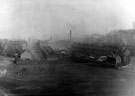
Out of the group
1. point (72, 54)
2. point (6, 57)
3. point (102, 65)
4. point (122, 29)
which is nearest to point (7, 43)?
point (6, 57)

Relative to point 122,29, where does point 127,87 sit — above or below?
below

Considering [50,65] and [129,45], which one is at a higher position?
[129,45]

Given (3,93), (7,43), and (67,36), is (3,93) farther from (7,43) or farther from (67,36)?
(67,36)

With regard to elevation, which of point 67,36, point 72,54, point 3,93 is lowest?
point 3,93

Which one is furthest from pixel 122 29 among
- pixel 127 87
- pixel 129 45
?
pixel 127 87

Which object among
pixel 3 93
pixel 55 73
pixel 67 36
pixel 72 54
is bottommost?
pixel 3 93

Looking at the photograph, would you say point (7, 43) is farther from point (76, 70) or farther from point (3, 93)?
point (76, 70)
